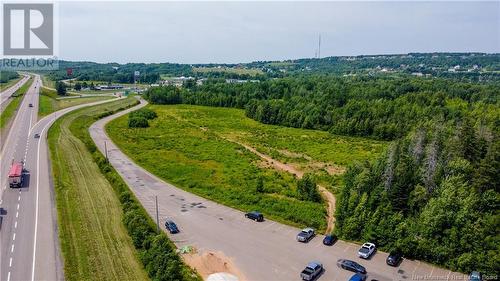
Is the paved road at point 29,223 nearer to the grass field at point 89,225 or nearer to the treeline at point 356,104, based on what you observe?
the grass field at point 89,225

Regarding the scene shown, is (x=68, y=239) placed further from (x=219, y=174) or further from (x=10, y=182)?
(x=219, y=174)

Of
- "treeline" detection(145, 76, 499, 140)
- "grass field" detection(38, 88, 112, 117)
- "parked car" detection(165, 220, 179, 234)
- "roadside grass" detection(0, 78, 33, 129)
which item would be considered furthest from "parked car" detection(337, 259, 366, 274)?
"grass field" detection(38, 88, 112, 117)

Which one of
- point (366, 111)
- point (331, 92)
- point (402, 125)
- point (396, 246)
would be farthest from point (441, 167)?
point (331, 92)

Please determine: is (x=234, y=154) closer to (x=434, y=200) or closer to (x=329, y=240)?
(x=329, y=240)

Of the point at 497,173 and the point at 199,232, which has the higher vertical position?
the point at 497,173

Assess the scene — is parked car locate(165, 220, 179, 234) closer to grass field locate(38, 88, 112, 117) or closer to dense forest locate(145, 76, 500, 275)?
dense forest locate(145, 76, 500, 275)

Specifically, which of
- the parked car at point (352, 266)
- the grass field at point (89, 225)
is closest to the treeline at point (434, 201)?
the parked car at point (352, 266)
